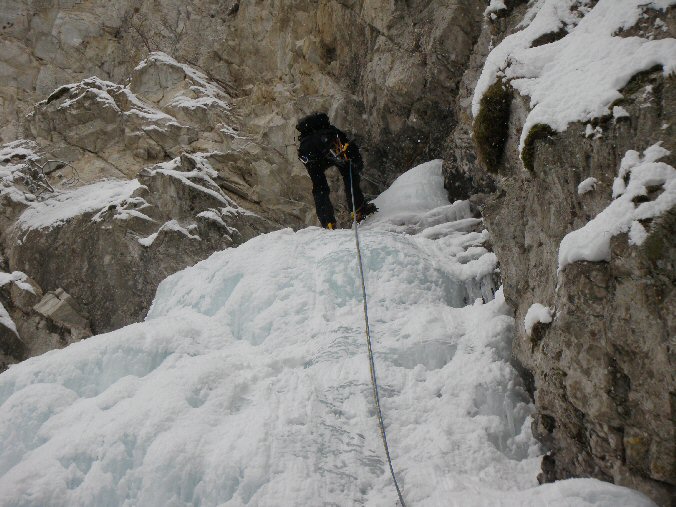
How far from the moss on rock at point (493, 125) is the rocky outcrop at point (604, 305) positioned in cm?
20

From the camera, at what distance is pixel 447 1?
9.53 metres

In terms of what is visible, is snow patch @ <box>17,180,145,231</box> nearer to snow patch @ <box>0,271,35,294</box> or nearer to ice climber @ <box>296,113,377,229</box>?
snow patch @ <box>0,271,35,294</box>

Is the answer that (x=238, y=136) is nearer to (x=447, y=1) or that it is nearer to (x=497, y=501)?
(x=447, y=1)

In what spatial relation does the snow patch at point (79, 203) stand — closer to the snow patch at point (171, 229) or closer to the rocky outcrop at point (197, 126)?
the rocky outcrop at point (197, 126)

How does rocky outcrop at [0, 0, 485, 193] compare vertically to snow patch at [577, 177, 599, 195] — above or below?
above

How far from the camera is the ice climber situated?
8.63m

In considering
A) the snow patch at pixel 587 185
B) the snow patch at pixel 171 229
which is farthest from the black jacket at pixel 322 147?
the snow patch at pixel 587 185

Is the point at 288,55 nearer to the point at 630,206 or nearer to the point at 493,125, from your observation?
the point at 493,125

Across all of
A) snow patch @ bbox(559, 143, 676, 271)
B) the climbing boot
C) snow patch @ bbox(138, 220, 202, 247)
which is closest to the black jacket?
the climbing boot

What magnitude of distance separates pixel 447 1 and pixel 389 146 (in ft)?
9.02

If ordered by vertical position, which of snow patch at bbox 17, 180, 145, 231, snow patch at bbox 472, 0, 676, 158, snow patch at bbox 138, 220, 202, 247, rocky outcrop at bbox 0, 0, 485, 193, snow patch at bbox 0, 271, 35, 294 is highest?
rocky outcrop at bbox 0, 0, 485, 193

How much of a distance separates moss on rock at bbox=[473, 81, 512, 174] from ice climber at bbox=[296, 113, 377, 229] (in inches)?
142

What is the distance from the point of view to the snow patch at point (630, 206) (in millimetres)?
3049

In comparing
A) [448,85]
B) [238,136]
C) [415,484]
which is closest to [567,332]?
[415,484]
